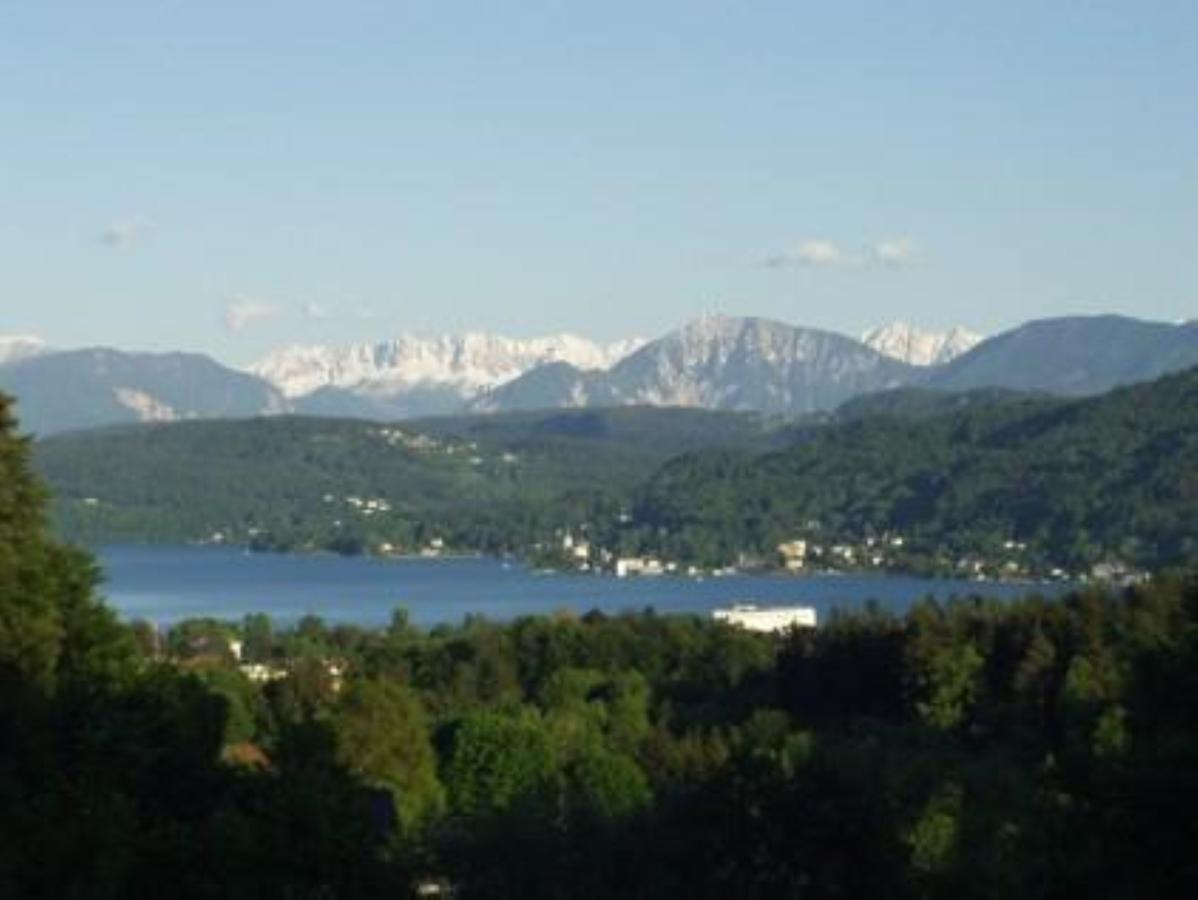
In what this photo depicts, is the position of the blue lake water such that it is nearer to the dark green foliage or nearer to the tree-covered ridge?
the tree-covered ridge

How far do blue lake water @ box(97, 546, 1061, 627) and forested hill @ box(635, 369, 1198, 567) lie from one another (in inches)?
330

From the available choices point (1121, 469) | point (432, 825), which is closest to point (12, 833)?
point (432, 825)

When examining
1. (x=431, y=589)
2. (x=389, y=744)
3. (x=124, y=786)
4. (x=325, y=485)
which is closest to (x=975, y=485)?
(x=431, y=589)

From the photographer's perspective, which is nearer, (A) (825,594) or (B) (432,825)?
(B) (432,825)

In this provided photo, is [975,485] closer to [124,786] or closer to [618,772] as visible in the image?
[618,772]

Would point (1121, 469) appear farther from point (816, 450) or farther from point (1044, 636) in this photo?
point (1044, 636)

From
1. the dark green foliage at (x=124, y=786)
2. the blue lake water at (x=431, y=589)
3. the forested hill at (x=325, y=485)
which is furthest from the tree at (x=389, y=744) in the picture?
the forested hill at (x=325, y=485)

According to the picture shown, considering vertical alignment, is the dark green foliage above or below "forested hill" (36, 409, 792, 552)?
below

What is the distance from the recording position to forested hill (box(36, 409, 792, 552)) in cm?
15238

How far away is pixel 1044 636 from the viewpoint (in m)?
37.6

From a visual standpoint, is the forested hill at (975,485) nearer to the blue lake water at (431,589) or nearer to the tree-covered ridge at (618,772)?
the blue lake water at (431,589)

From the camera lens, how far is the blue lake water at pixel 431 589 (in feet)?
293

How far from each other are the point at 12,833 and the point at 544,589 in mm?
94632

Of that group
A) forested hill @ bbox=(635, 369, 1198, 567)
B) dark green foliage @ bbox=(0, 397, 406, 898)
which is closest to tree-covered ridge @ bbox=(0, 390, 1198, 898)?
dark green foliage @ bbox=(0, 397, 406, 898)
